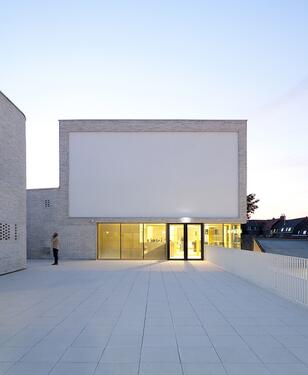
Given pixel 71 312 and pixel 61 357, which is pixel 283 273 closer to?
pixel 71 312

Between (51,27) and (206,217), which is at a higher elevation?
(51,27)

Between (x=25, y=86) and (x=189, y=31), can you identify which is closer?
(x=189, y=31)

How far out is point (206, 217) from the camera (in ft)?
86.8

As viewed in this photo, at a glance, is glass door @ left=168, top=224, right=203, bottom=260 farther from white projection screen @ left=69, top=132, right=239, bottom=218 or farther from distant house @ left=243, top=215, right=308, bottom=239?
distant house @ left=243, top=215, right=308, bottom=239

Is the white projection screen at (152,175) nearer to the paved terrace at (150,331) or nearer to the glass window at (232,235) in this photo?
the glass window at (232,235)

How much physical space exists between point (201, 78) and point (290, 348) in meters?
16.7

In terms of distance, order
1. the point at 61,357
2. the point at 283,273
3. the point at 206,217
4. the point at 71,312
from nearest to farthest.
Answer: the point at 61,357, the point at 71,312, the point at 283,273, the point at 206,217

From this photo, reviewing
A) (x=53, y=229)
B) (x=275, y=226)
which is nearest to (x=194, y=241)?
(x=53, y=229)

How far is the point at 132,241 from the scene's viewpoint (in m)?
26.5

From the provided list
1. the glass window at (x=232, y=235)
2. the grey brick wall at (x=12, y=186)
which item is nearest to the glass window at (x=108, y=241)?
the glass window at (x=232, y=235)

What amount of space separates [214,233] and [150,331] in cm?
1998

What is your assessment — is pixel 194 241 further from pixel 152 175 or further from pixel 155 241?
pixel 152 175

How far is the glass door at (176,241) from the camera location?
26.3 m

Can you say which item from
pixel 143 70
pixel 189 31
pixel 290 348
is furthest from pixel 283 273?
pixel 143 70
